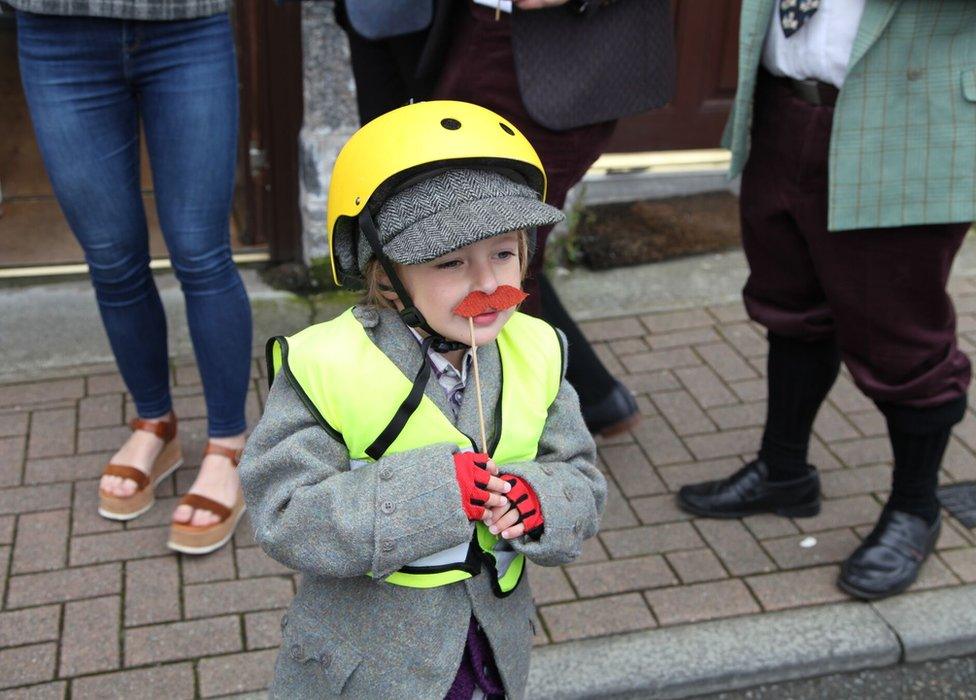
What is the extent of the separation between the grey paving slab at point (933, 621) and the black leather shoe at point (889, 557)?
0.05 m

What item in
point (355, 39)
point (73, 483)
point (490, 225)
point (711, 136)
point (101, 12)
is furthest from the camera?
point (711, 136)

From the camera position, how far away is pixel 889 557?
3180 millimetres

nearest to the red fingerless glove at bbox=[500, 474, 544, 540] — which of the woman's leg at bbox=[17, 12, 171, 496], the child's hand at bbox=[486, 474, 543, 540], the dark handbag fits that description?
the child's hand at bbox=[486, 474, 543, 540]

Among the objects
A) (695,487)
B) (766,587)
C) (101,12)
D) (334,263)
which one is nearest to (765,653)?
(766,587)

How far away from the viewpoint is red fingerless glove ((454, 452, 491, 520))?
5.65 ft

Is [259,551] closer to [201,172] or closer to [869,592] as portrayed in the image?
[201,172]

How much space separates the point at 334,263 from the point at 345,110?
2546mm

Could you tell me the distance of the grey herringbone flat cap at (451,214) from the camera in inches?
67.4

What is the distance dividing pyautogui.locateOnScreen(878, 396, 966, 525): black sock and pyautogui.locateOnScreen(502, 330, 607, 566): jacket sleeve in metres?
1.33

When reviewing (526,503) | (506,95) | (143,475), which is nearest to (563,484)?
(526,503)

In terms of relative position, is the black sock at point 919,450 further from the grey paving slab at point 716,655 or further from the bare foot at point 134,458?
the bare foot at point 134,458

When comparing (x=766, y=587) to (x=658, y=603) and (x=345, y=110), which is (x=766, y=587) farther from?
(x=345, y=110)

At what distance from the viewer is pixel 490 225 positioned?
5.65 feet

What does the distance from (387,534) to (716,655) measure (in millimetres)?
1495
